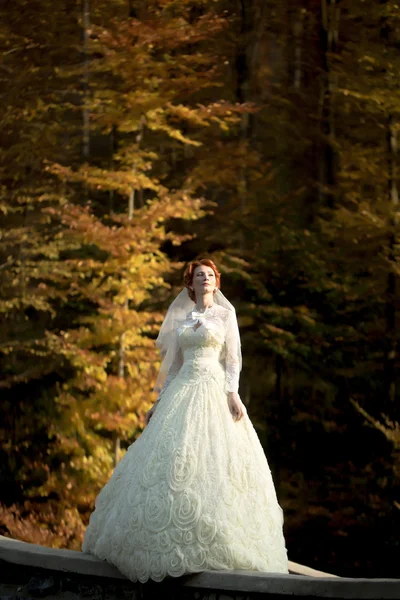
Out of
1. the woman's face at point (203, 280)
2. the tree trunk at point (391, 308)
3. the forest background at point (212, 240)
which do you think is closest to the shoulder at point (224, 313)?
the woman's face at point (203, 280)

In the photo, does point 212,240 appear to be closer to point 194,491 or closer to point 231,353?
point 231,353

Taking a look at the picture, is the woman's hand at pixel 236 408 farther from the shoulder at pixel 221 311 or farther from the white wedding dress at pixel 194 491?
the shoulder at pixel 221 311

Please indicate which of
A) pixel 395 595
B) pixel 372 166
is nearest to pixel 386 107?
pixel 372 166

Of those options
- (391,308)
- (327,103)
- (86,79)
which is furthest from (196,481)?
(327,103)

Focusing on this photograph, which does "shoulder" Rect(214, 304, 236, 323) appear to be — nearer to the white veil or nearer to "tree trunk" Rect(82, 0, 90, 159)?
the white veil

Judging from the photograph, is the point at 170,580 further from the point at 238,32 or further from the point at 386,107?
the point at 238,32

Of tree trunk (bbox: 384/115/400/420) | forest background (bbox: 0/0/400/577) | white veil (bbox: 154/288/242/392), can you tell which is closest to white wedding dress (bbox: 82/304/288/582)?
white veil (bbox: 154/288/242/392)

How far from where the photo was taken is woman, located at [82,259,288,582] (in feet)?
14.8

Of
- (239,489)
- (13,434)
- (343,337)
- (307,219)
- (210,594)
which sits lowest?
(13,434)

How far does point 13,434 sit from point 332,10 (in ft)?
24.0

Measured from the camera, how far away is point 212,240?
1245cm

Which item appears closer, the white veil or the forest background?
the white veil

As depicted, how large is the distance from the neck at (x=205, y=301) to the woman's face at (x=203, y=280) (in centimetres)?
2

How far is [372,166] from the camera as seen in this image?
10.6 meters
